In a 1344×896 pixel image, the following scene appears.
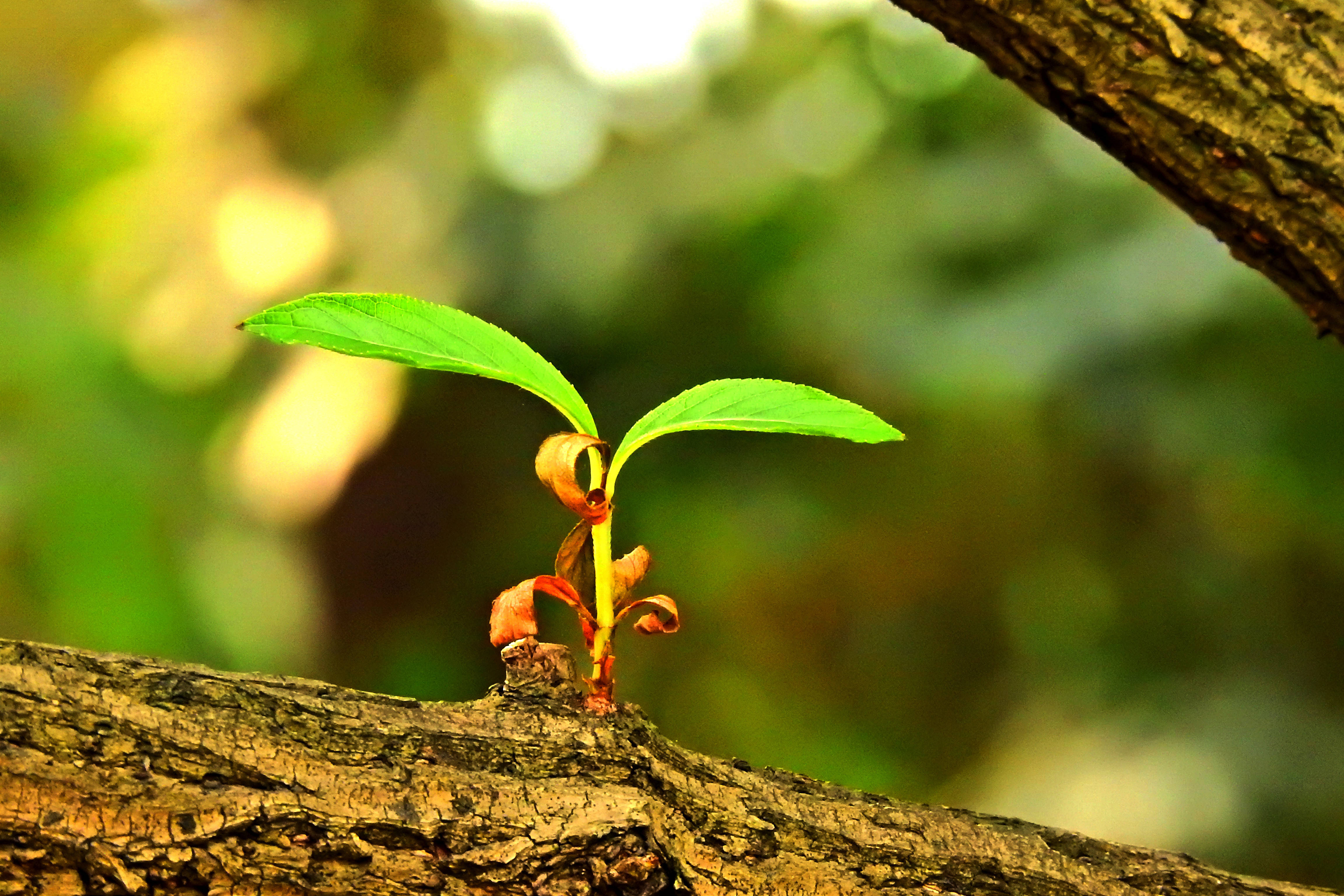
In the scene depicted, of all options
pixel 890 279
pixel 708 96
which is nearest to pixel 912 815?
pixel 890 279

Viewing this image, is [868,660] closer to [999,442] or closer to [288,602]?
[999,442]

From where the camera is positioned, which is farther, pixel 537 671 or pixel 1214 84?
pixel 1214 84

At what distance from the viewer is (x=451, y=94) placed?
271cm

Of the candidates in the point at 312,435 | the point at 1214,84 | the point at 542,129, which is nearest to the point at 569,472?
the point at 1214,84

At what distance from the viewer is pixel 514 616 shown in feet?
1.78

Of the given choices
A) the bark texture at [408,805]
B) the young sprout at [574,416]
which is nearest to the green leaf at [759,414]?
the young sprout at [574,416]

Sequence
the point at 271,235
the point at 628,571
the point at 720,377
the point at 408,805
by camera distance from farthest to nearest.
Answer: the point at 271,235, the point at 720,377, the point at 628,571, the point at 408,805

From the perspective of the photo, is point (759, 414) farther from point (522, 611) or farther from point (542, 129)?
point (542, 129)

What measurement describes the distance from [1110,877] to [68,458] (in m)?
2.09

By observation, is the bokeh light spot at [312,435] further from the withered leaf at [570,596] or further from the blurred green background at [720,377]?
the withered leaf at [570,596]

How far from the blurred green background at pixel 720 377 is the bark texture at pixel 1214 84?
1.32 m

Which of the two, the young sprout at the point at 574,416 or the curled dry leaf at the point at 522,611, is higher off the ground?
the young sprout at the point at 574,416

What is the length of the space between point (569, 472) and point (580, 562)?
0.25ft

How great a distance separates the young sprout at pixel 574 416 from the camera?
0.48 m
